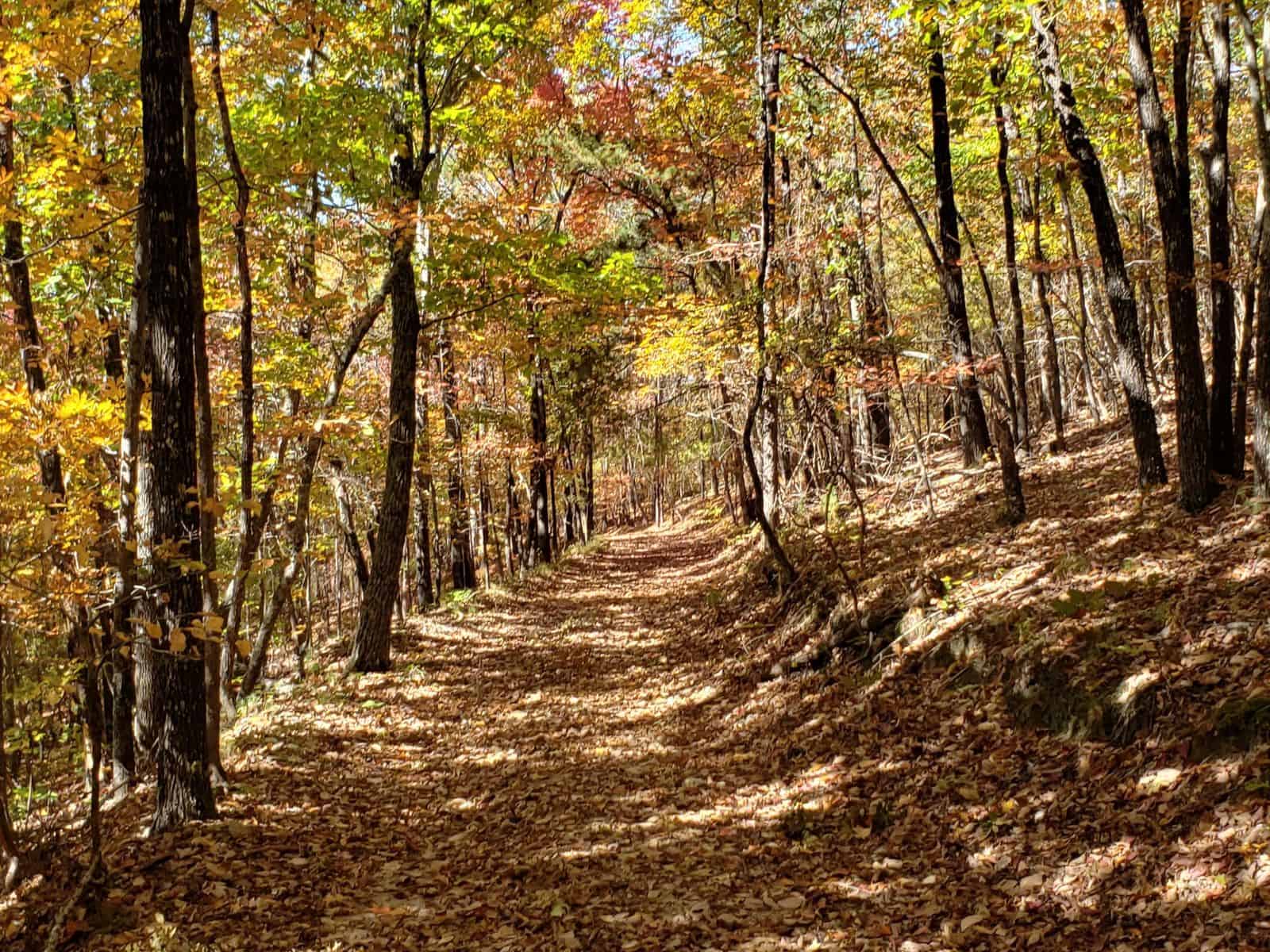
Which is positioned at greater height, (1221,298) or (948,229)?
(948,229)

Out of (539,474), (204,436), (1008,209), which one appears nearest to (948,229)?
(1008,209)

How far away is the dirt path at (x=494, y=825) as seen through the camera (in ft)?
16.5

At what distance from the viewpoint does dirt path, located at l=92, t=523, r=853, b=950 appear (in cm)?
502

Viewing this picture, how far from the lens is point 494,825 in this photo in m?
6.87

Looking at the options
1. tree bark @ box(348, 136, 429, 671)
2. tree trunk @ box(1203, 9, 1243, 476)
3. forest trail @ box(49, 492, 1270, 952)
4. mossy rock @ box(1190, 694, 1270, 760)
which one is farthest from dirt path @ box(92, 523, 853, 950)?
tree trunk @ box(1203, 9, 1243, 476)

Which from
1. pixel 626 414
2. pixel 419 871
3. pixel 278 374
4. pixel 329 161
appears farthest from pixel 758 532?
pixel 419 871

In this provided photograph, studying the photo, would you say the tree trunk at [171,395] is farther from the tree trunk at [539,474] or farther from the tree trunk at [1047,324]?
the tree trunk at [539,474]

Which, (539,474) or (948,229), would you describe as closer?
(948,229)

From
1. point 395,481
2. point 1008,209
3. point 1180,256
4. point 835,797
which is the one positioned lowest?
point 835,797

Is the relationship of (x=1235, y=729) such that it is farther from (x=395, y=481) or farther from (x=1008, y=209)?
(x=395, y=481)

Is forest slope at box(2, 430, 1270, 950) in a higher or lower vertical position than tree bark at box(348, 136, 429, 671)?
lower

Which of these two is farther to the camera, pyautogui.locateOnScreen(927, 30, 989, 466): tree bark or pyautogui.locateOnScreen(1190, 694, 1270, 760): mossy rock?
pyautogui.locateOnScreen(927, 30, 989, 466): tree bark

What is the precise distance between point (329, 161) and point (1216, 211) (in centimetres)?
965

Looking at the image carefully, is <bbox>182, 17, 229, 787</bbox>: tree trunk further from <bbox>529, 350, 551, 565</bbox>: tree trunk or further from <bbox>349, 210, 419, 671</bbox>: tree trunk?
<bbox>529, 350, 551, 565</bbox>: tree trunk
